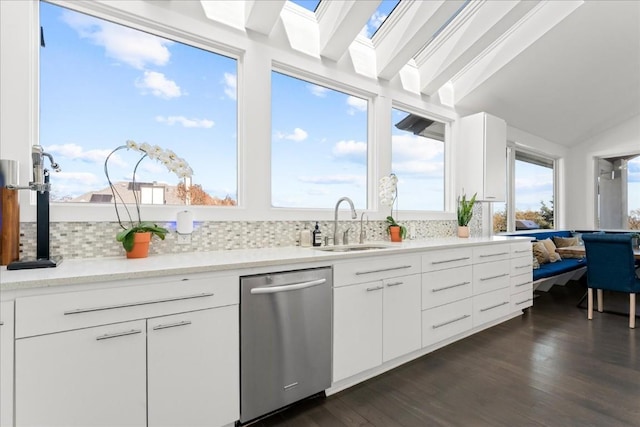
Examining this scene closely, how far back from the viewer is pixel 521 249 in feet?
12.0

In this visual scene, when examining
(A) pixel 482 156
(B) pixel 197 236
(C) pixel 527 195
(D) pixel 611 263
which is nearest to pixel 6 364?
(B) pixel 197 236

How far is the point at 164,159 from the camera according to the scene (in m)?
1.95

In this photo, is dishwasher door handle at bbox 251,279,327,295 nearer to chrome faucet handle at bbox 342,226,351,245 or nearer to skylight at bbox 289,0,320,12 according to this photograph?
chrome faucet handle at bbox 342,226,351,245

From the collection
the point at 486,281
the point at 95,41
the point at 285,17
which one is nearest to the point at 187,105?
the point at 95,41

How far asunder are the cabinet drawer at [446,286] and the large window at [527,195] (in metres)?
2.15

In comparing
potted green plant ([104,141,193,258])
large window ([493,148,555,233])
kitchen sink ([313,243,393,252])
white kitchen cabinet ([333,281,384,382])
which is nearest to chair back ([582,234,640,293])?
large window ([493,148,555,233])

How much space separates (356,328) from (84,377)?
1.46 m

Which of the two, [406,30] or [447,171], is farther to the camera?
[447,171]

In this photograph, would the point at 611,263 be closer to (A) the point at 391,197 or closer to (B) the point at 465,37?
(A) the point at 391,197

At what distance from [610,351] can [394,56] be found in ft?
10.3

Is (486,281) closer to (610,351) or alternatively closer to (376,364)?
(610,351)

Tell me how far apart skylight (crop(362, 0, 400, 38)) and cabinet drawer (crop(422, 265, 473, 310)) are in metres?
2.33

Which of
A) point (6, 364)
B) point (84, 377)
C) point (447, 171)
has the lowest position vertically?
point (84, 377)

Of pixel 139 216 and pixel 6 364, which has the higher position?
pixel 139 216
